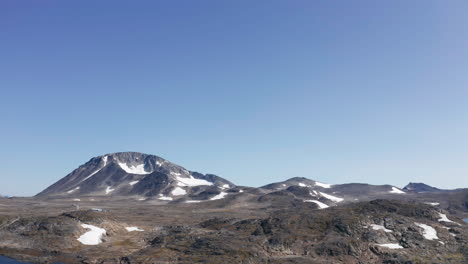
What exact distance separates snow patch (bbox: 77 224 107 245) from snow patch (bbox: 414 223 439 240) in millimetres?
94504

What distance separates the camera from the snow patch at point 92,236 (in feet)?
356

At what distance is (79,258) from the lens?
91.7 m

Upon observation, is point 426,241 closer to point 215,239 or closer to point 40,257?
point 215,239

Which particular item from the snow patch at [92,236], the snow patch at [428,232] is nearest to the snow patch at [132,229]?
the snow patch at [92,236]

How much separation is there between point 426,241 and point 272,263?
4663 centimetres

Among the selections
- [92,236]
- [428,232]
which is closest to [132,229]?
[92,236]

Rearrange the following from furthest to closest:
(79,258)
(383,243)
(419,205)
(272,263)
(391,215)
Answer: (419,205) → (391,215) → (383,243) → (79,258) → (272,263)

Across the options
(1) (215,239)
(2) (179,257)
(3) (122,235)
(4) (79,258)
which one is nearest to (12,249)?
(4) (79,258)

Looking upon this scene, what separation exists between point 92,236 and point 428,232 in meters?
100

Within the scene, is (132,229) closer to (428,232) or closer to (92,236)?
(92,236)

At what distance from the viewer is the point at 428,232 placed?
10931 cm

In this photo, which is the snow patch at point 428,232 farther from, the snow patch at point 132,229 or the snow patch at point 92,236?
the snow patch at point 92,236

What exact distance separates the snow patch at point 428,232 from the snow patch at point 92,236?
310ft

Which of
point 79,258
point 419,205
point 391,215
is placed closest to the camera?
point 79,258
